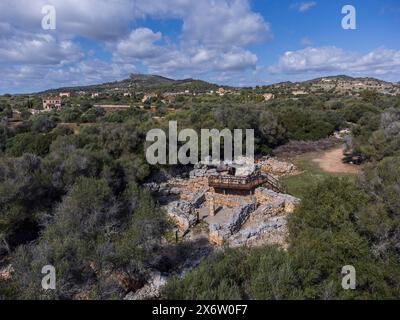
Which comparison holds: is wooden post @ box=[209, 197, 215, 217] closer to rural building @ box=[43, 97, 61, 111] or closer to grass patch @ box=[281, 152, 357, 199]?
grass patch @ box=[281, 152, 357, 199]

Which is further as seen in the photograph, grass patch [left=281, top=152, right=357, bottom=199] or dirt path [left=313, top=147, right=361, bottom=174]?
dirt path [left=313, top=147, right=361, bottom=174]

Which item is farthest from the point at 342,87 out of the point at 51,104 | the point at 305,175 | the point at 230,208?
the point at 230,208

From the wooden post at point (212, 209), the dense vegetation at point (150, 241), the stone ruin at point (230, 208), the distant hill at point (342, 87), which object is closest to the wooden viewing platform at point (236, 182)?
the stone ruin at point (230, 208)

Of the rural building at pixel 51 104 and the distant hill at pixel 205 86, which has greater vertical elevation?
the distant hill at pixel 205 86

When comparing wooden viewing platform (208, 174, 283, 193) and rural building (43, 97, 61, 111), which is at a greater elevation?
rural building (43, 97, 61, 111)

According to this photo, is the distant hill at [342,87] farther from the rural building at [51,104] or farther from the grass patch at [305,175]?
the rural building at [51,104]

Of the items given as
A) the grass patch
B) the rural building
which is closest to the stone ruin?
the grass patch
